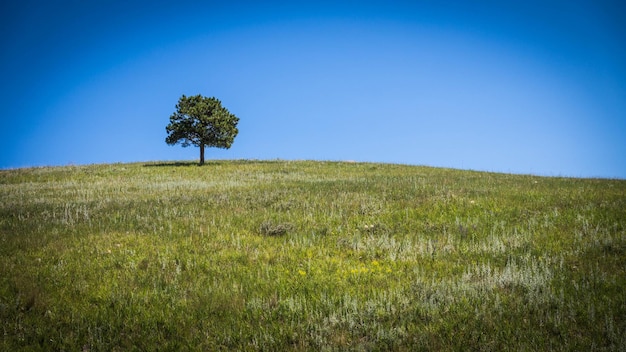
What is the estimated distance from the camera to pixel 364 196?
15.1 m

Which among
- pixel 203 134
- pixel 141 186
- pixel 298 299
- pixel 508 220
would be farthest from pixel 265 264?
pixel 203 134

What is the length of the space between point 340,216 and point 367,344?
708cm

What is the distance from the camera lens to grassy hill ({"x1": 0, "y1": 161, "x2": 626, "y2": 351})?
4.85 m

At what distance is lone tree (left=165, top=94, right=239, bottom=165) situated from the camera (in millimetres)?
39062

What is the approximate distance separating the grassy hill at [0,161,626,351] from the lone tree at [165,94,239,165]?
90.9ft

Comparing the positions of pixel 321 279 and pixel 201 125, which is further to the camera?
pixel 201 125

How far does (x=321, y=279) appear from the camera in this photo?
659 cm

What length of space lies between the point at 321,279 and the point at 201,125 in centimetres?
3553

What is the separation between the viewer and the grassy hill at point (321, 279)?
4.85m

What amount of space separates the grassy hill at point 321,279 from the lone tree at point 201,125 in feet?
90.9

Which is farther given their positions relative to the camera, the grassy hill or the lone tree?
the lone tree

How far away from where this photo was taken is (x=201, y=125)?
39.0 metres

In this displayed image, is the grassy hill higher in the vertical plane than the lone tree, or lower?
lower

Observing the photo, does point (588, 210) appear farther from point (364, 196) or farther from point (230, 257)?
point (230, 257)
